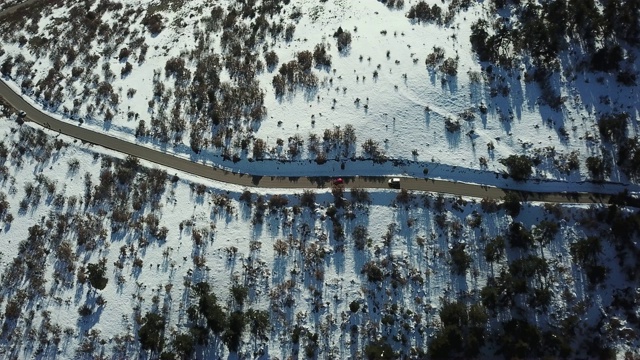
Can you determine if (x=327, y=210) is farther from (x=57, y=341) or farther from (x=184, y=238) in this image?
(x=57, y=341)

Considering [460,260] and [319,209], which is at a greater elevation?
[319,209]

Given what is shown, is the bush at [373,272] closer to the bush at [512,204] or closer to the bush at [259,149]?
the bush at [512,204]

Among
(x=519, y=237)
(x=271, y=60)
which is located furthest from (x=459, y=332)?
(x=271, y=60)

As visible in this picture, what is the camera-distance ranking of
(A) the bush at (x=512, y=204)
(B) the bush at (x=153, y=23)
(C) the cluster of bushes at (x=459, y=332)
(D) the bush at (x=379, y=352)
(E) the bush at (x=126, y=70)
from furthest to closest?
(B) the bush at (x=153, y=23) → (E) the bush at (x=126, y=70) → (A) the bush at (x=512, y=204) → (D) the bush at (x=379, y=352) → (C) the cluster of bushes at (x=459, y=332)

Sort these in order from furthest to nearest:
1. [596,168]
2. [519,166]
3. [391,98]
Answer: [391,98]
[596,168]
[519,166]

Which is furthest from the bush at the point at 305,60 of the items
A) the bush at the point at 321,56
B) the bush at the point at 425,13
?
the bush at the point at 425,13

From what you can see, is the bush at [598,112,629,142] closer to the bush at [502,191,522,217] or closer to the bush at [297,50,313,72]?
the bush at [502,191,522,217]

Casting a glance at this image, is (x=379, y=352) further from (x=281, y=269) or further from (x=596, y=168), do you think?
(x=596, y=168)
